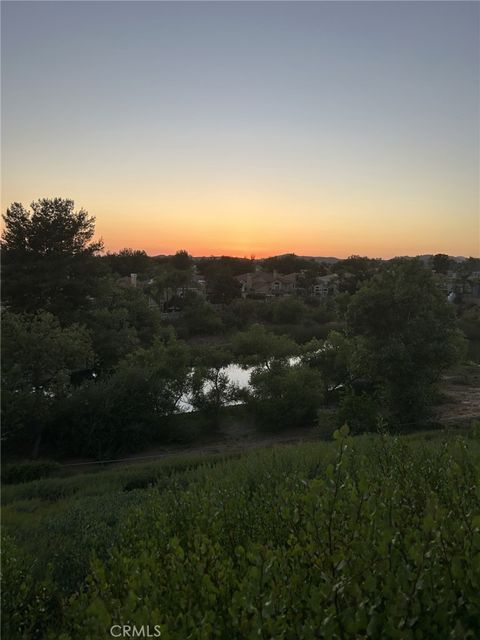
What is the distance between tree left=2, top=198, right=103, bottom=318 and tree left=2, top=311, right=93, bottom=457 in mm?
7706

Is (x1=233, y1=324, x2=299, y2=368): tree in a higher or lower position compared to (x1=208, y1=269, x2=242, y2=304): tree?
lower

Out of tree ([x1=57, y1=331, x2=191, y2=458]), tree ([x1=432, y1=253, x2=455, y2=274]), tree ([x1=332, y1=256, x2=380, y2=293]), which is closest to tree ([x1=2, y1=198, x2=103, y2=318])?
tree ([x1=57, y1=331, x2=191, y2=458])

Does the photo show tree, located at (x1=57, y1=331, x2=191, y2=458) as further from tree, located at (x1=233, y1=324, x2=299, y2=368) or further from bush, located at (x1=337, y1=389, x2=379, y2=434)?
bush, located at (x1=337, y1=389, x2=379, y2=434)

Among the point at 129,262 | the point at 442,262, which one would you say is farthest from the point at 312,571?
the point at 442,262

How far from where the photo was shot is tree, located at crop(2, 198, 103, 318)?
76.5 feet

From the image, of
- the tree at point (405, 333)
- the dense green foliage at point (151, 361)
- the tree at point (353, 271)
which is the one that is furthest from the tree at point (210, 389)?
the tree at point (353, 271)

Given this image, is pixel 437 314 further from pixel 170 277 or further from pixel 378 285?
pixel 170 277

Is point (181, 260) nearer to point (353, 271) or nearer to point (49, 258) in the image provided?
point (353, 271)

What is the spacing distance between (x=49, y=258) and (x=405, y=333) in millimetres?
16937

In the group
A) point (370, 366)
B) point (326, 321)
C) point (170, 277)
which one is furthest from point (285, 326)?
point (370, 366)

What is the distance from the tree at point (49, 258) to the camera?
918 inches

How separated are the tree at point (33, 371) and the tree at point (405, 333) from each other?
9.73 meters

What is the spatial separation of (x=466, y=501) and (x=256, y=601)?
1536mm

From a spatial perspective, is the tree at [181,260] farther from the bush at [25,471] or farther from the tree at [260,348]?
the bush at [25,471]
